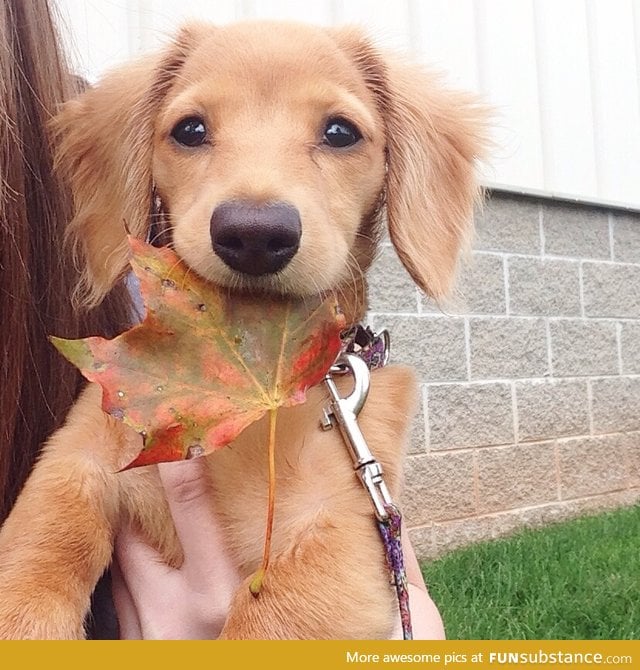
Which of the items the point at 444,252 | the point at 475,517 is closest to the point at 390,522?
the point at 444,252

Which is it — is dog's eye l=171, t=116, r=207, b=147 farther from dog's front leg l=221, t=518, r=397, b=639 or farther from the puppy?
dog's front leg l=221, t=518, r=397, b=639

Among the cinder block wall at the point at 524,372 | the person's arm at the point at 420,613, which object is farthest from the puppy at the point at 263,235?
the cinder block wall at the point at 524,372

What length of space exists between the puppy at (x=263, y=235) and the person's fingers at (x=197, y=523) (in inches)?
0.9

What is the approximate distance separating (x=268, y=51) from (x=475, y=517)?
2184 millimetres

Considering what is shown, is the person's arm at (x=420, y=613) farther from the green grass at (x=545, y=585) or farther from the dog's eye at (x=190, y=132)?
the green grass at (x=545, y=585)

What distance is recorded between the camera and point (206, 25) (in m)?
1.32

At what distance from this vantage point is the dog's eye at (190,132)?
112 cm

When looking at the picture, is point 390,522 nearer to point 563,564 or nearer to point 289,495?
point 289,495

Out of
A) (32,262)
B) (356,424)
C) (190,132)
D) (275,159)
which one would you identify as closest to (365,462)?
(356,424)

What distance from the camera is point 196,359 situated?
80 centimetres

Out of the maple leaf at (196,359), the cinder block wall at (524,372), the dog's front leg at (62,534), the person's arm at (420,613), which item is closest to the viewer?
the maple leaf at (196,359)

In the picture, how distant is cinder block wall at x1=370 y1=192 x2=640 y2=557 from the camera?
9.27ft

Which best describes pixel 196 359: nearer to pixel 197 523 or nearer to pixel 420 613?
pixel 197 523

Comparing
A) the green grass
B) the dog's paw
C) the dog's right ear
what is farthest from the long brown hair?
the green grass
